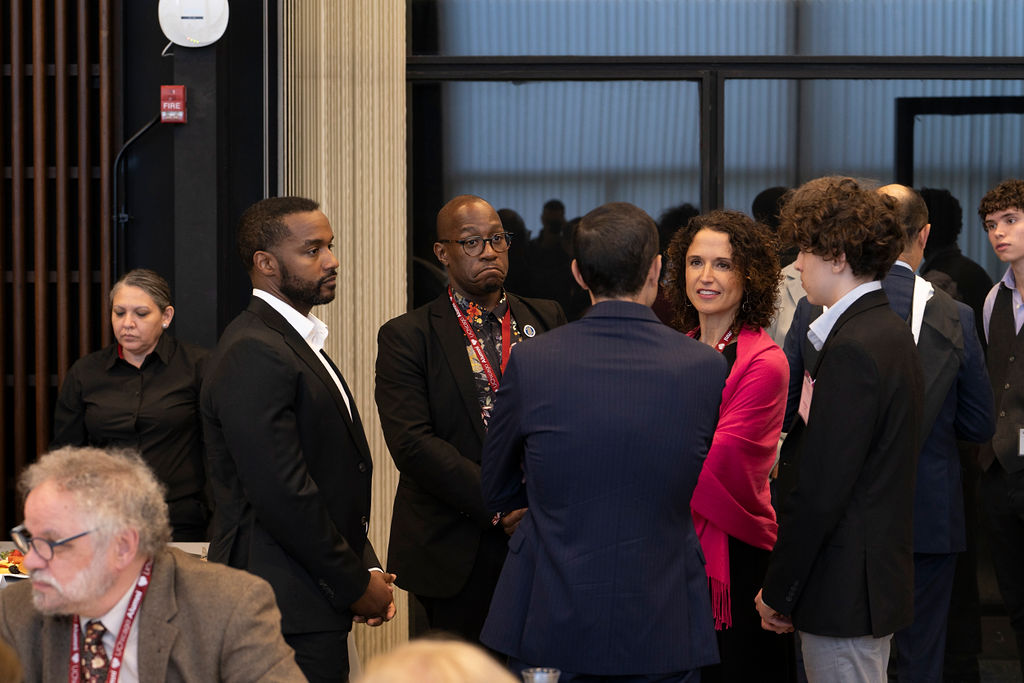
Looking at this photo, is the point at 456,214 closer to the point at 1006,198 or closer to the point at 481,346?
the point at 481,346

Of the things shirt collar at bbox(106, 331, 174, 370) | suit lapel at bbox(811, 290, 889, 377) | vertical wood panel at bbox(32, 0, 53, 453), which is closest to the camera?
suit lapel at bbox(811, 290, 889, 377)

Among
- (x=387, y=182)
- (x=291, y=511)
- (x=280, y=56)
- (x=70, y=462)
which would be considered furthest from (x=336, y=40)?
(x=70, y=462)

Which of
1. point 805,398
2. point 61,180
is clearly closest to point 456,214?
point 805,398

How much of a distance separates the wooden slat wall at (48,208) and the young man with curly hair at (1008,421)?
3.76 m

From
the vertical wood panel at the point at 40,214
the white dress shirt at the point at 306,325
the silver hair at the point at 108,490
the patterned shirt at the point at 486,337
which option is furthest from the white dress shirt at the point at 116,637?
the vertical wood panel at the point at 40,214

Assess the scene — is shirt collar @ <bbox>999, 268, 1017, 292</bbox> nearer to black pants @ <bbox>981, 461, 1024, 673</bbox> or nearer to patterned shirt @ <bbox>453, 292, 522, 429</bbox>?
black pants @ <bbox>981, 461, 1024, 673</bbox>

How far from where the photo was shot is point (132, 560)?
7.40 ft

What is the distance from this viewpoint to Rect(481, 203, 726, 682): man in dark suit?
256 centimetres

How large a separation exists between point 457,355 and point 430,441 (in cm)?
30

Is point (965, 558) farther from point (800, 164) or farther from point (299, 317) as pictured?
point (299, 317)

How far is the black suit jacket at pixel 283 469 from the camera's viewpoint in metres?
2.85

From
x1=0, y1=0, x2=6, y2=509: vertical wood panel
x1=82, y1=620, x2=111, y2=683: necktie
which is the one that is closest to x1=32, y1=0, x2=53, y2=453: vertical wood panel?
x1=0, y1=0, x2=6, y2=509: vertical wood panel

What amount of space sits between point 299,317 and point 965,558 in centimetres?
376

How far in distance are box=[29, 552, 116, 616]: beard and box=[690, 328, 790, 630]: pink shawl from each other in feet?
5.83
